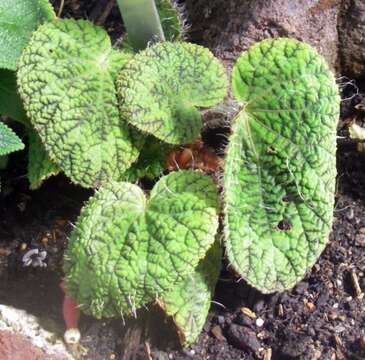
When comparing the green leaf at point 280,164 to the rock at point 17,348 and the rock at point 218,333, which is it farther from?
the rock at point 17,348

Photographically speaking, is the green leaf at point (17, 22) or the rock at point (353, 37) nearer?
the green leaf at point (17, 22)

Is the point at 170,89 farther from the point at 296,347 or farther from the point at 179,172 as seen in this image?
the point at 296,347

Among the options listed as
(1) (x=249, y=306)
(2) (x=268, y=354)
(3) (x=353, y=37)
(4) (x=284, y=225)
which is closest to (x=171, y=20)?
(3) (x=353, y=37)

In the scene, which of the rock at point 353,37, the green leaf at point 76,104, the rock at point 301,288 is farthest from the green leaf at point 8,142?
the rock at point 353,37

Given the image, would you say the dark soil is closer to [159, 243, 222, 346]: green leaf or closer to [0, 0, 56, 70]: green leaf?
[159, 243, 222, 346]: green leaf

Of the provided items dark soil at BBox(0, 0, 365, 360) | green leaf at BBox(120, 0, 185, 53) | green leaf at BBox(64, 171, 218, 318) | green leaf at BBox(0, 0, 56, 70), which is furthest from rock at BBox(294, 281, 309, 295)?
green leaf at BBox(0, 0, 56, 70)

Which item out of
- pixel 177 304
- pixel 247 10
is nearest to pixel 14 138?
pixel 177 304
